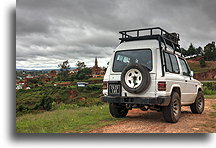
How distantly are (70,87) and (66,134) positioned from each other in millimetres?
42570

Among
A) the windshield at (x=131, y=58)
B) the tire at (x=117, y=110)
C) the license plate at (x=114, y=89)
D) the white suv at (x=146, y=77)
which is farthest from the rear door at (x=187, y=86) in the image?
the license plate at (x=114, y=89)

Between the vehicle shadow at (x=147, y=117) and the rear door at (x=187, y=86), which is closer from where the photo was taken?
the vehicle shadow at (x=147, y=117)

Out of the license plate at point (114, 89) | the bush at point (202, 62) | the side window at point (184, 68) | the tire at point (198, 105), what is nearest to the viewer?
the license plate at point (114, 89)

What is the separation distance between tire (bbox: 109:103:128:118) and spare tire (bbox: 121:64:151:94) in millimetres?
990

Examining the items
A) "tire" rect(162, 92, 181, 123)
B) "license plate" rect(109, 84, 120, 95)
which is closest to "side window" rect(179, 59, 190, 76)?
"tire" rect(162, 92, 181, 123)

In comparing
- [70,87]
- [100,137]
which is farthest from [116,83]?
[70,87]

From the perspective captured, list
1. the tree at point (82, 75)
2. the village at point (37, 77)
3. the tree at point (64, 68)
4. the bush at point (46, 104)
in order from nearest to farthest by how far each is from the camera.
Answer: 1. the village at point (37, 77)
2. the tree at point (64, 68)
3. the bush at point (46, 104)
4. the tree at point (82, 75)

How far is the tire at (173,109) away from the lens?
5.32m

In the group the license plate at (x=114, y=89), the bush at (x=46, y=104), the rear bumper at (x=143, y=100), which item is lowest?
the bush at (x=46, y=104)

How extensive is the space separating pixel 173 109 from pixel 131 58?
1638 mm

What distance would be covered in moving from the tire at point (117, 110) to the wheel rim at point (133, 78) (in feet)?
3.34

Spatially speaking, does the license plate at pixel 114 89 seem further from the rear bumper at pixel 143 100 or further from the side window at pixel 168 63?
the side window at pixel 168 63

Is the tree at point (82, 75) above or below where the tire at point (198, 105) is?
above
